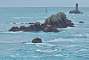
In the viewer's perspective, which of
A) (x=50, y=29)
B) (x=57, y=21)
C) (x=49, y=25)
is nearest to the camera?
(x=50, y=29)

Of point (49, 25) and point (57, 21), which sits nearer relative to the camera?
point (49, 25)

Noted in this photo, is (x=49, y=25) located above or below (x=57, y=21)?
above

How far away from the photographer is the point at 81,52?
46500mm

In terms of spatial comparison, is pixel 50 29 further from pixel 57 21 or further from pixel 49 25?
pixel 57 21

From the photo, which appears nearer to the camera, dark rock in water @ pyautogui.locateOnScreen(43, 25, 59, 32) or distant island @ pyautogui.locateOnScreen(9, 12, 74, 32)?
dark rock in water @ pyautogui.locateOnScreen(43, 25, 59, 32)

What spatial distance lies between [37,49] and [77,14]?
132 metres

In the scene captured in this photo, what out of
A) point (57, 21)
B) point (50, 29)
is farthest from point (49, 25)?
point (57, 21)

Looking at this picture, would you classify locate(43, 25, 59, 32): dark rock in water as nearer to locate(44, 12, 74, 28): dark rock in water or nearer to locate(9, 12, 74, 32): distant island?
locate(9, 12, 74, 32): distant island

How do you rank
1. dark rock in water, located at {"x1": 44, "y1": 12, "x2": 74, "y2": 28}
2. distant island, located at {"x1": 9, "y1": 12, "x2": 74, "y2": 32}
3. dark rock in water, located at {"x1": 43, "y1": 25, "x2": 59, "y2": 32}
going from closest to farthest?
dark rock in water, located at {"x1": 43, "y1": 25, "x2": 59, "y2": 32}, distant island, located at {"x1": 9, "y1": 12, "x2": 74, "y2": 32}, dark rock in water, located at {"x1": 44, "y1": 12, "x2": 74, "y2": 28}

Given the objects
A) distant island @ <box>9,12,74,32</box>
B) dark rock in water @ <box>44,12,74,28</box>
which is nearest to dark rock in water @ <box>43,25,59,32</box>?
distant island @ <box>9,12,74,32</box>

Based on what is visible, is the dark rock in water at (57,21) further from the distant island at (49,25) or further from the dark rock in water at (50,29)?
the dark rock in water at (50,29)

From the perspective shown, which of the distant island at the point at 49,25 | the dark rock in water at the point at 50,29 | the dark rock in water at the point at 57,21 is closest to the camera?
the dark rock in water at the point at 50,29

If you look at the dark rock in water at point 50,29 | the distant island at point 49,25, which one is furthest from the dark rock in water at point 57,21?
the dark rock in water at point 50,29

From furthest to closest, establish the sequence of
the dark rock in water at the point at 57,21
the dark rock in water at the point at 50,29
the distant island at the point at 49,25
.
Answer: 1. the dark rock in water at the point at 57,21
2. the distant island at the point at 49,25
3. the dark rock in water at the point at 50,29
